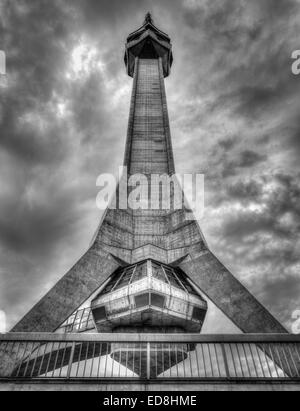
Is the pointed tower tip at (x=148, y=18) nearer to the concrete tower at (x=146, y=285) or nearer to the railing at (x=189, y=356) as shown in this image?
the concrete tower at (x=146, y=285)

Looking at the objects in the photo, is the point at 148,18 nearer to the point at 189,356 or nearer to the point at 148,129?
the point at 148,129

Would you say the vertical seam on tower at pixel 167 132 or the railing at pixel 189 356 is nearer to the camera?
the railing at pixel 189 356

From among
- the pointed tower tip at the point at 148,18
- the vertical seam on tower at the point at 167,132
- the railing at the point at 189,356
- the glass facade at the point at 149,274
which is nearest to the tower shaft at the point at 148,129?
the vertical seam on tower at the point at 167,132

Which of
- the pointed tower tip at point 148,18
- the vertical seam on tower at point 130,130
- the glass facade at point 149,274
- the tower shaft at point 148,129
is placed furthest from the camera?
the pointed tower tip at point 148,18

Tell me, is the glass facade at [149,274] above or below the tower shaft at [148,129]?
below

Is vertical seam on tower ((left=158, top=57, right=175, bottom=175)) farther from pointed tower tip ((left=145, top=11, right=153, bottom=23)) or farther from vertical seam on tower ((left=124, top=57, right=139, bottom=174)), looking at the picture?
pointed tower tip ((left=145, top=11, right=153, bottom=23))

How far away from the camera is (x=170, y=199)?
68.6ft

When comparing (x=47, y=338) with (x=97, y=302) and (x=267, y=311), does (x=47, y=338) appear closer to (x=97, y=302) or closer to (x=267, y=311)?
(x=97, y=302)

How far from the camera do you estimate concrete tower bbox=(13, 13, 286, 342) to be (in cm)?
1389

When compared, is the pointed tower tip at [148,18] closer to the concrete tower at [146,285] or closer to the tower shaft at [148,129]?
the tower shaft at [148,129]

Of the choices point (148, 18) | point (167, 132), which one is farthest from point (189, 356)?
point (148, 18)

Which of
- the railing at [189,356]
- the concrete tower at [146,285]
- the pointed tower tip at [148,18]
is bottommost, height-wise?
the railing at [189,356]

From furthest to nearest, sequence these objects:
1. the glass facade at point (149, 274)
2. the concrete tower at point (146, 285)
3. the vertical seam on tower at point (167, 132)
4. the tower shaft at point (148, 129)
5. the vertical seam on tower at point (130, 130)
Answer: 1. the tower shaft at point (148, 129)
2. the vertical seam on tower at point (130, 130)
3. the vertical seam on tower at point (167, 132)
4. the glass facade at point (149, 274)
5. the concrete tower at point (146, 285)

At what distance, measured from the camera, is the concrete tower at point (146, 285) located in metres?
13.9
